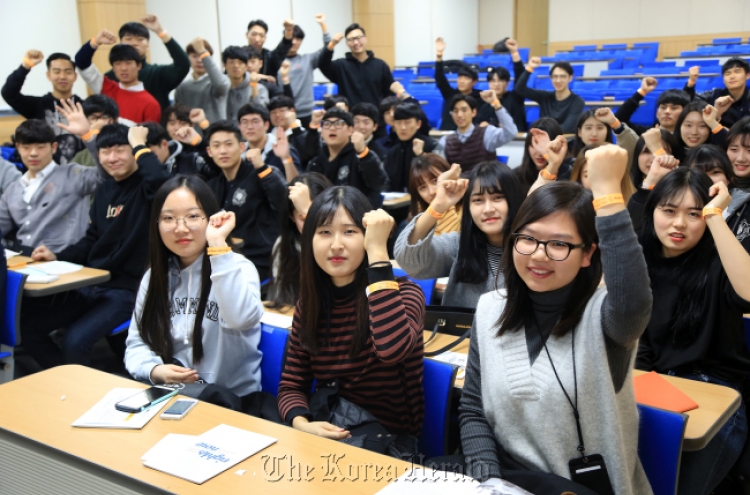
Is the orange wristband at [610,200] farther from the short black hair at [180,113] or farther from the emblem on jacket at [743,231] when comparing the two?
the short black hair at [180,113]

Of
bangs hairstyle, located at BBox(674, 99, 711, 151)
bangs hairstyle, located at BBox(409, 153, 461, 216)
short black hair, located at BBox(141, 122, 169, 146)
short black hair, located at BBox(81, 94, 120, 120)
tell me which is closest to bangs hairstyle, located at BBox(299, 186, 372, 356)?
bangs hairstyle, located at BBox(409, 153, 461, 216)

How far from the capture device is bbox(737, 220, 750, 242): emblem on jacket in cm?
284

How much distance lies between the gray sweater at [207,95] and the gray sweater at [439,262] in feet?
12.9

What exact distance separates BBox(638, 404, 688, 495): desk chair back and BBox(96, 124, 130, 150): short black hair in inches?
120

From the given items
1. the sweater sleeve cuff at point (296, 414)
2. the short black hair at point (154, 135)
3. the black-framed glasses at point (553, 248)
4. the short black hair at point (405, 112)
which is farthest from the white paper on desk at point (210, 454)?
the short black hair at point (405, 112)

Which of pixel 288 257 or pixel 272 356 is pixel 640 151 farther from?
pixel 272 356

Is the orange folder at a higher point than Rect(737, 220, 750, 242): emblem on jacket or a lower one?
lower

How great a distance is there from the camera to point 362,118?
5.62 metres

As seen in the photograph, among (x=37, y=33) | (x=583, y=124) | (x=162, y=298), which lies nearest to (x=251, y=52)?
(x=37, y=33)

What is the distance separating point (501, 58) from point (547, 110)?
22.3 ft

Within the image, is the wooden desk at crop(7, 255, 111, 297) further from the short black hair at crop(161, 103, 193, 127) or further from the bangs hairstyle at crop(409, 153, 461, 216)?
the short black hair at crop(161, 103, 193, 127)

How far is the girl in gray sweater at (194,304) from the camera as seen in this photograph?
2.30m

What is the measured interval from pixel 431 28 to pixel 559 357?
13858 millimetres

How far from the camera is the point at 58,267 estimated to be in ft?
11.7
